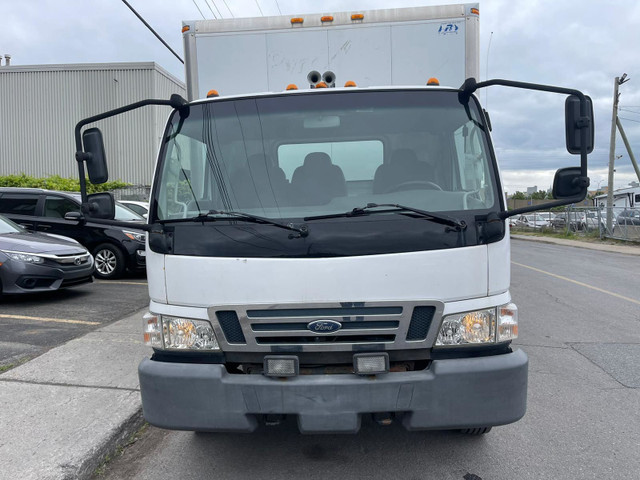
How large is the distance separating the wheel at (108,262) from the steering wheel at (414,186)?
27.2 ft

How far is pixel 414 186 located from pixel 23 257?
6514mm

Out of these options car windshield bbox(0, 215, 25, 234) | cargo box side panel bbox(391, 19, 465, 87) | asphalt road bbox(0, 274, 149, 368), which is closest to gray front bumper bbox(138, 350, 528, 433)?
cargo box side panel bbox(391, 19, 465, 87)

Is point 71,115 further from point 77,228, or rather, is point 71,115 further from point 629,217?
point 629,217

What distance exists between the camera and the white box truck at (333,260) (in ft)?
9.25

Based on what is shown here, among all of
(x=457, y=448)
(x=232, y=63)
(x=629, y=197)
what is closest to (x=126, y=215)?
(x=232, y=63)

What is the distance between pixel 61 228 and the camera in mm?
10570

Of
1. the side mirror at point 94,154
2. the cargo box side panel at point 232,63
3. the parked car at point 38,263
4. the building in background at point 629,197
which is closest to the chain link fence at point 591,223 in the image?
the building in background at point 629,197

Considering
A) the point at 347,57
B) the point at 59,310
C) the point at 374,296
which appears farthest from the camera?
the point at 59,310

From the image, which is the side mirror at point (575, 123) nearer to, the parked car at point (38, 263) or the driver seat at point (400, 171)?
the driver seat at point (400, 171)

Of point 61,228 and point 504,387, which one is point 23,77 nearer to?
point 61,228

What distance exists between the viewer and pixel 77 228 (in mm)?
10414

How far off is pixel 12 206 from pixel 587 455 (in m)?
11.0

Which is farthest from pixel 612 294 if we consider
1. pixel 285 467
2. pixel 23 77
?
pixel 23 77

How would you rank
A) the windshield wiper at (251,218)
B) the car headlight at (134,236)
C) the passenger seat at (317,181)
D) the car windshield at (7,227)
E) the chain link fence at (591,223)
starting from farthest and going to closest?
the chain link fence at (591,223)
the car headlight at (134,236)
the car windshield at (7,227)
the passenger seat at (317,181)
the windshield wiper at (251,218)
